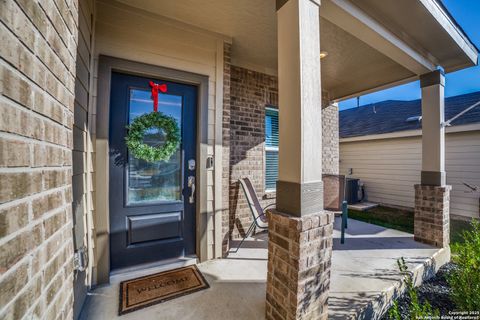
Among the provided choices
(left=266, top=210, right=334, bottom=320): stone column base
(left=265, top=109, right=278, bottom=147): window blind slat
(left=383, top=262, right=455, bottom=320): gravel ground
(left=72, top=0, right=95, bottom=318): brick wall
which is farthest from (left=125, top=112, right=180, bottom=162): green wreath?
(left=383, top=262, right=455, bottom=320): gravel ground

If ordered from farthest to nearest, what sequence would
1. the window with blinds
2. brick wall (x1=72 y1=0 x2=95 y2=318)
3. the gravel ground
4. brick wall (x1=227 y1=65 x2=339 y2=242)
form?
the window with blinds → brick wall (x1=227 y1=65 x2=339 y2=242) → the gravel ground → brick wall (x1=72 y1=0 x2=95 y2=318)

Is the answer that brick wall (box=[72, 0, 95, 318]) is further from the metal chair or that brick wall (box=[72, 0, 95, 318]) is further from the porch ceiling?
the metal chair

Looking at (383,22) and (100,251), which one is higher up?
(383,22)

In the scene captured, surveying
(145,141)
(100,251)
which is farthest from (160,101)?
(100,251)

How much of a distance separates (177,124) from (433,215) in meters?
3.93

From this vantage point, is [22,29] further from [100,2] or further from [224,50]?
[224,50]

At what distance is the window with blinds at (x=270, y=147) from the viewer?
151 inches

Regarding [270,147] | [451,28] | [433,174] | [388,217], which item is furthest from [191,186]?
[388,217]

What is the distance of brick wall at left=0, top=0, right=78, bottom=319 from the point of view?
553 mm

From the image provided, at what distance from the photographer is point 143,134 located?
226 cm

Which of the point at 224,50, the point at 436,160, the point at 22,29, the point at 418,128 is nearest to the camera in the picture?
the point at 22,29

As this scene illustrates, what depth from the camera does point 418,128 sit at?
6230 millimetres

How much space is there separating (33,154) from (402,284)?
3112 mm

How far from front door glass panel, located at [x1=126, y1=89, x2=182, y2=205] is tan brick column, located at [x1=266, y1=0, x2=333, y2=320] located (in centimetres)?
135
